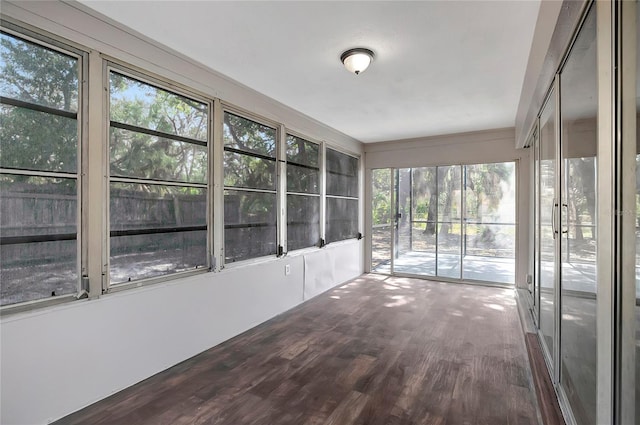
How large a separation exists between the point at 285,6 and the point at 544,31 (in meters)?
1.68

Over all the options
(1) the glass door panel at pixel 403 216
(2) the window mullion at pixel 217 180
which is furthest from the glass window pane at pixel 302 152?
(1) the glass door panel at pixel 403 216

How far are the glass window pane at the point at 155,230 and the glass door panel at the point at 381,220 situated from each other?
404cm

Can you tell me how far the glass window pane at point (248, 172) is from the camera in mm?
3203

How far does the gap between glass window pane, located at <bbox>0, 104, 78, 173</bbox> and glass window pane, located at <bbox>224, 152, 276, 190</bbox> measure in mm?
1332

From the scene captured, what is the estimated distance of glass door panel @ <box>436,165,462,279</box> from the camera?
18.0 feet

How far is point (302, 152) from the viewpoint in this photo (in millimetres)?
4449

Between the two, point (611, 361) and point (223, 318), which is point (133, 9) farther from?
point (611, 361)

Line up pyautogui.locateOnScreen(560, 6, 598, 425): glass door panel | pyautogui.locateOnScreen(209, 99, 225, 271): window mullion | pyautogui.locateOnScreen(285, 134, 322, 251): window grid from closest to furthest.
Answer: pyautogui.locateOnScreen(560, 6, 598, 425): glass door panel → pyautogui.locateOnScreen(209, 99, 225, 271): window mullion → pyautogui.locateOnScreen(285, 134, 322, 251): window grid

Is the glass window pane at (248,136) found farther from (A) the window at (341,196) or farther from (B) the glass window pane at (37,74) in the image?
(A) the window at (341,196)

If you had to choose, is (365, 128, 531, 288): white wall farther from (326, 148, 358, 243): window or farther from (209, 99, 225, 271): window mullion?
(209, 99, 225, 271): window mullion

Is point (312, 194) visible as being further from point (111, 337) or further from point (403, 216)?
point (111, 337)

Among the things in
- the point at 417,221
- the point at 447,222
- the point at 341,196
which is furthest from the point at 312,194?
the point at 447,222

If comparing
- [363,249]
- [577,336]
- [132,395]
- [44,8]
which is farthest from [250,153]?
[363,249]

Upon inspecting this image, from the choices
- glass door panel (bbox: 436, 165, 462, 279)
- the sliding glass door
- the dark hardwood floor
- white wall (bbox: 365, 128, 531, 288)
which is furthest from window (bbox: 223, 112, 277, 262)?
glass door panel (bbox: 436, 165, 462, 279)
